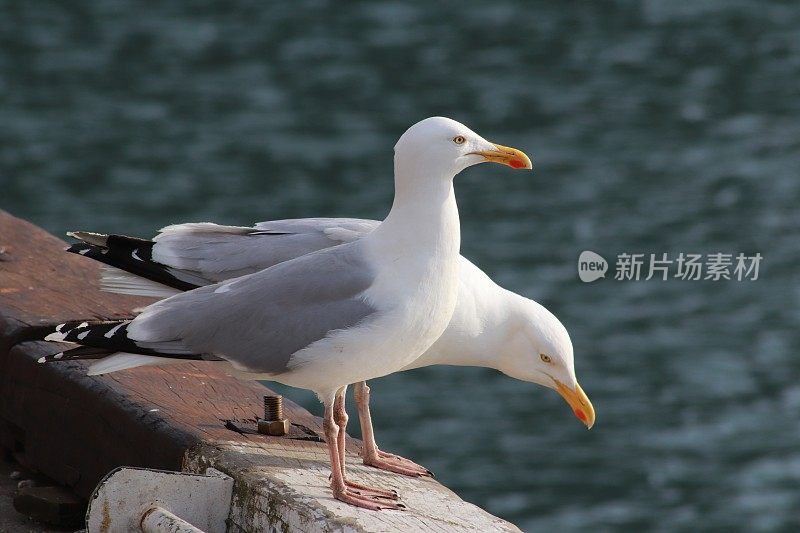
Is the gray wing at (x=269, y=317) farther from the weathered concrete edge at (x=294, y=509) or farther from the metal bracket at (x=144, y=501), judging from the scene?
the metal bracket at (x=144, y=501)

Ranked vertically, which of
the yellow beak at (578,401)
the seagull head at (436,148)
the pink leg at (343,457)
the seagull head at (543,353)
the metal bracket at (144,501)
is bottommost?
the metal bracket at (144,501)

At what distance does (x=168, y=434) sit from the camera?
11.5 ft

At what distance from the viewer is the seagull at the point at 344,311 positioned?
3.49 m

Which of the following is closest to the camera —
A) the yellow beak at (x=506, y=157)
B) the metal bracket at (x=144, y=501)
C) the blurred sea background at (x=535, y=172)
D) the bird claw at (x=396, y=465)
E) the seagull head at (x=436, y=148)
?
the metal bracket at (x=144, y=501)

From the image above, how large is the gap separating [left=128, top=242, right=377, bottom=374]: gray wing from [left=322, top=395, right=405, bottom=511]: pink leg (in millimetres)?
183

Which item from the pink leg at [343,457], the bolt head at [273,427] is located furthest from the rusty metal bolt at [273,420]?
the pink leg at [343,457]

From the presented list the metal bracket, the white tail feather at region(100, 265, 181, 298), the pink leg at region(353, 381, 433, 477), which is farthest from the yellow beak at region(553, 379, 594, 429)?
the metal bracket

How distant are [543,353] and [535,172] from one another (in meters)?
6.23

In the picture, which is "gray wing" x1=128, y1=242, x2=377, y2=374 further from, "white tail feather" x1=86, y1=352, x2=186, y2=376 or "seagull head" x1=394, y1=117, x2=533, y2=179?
"seagull head" x1=394, y1=117, x2=533, y2=179

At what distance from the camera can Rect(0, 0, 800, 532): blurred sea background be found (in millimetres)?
7785

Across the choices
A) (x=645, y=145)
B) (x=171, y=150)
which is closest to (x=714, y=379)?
(x=645, y=145)

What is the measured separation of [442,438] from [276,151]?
380cm

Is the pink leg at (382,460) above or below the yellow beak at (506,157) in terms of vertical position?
below

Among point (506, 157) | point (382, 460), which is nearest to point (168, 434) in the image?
point (382, 460)
